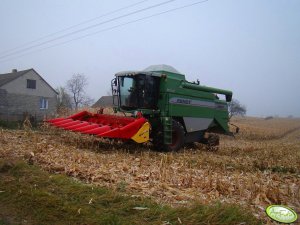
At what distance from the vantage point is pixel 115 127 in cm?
1073

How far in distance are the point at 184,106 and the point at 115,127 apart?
312 cm

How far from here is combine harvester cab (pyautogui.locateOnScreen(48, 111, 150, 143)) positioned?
9.91m

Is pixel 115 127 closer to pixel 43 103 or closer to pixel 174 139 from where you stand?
pixel 174 139

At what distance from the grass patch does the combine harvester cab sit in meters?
4.15

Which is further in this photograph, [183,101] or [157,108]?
[183,101]

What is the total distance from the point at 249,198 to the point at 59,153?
5.02m

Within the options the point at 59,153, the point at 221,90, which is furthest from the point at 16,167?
the point at 221,90

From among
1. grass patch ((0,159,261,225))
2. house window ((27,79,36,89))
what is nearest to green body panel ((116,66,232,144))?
grass patch ((0,159,261,225))

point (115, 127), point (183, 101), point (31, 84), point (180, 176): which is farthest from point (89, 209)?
point (31, 84)

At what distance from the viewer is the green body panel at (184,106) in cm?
1199

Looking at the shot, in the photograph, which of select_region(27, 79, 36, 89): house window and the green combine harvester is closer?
the green combine harvester

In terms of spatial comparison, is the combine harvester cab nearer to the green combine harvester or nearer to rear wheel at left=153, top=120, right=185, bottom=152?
the green combine harvester

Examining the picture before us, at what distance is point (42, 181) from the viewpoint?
5.95 meters

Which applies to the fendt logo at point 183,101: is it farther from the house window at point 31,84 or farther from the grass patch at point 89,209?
the house window at point 31,84
